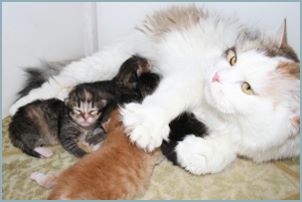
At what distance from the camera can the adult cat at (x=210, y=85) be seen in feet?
4.63

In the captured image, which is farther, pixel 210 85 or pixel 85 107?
pixel 85 107

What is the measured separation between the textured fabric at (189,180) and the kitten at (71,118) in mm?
54

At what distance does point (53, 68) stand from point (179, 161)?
92 cm

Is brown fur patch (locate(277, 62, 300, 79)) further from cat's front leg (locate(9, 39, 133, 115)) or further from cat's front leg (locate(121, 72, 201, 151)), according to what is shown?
cat's front leg (locate(9, 39, 133, 115))

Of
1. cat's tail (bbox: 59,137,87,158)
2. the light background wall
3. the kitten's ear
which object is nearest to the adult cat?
the kitten's ear

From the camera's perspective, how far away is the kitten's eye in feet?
4.63

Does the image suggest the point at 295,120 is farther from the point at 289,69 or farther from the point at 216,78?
the point at 216,78

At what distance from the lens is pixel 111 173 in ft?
4.48

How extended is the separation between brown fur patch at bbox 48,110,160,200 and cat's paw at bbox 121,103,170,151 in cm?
3

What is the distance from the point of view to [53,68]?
210cm

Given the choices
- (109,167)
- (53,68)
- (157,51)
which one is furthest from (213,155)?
(53,68)

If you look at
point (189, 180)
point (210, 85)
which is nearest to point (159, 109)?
point (210, 85)

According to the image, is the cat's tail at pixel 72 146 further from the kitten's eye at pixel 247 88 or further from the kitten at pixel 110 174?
the kitten's eye at pixel 247 88

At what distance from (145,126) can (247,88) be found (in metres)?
0.43
